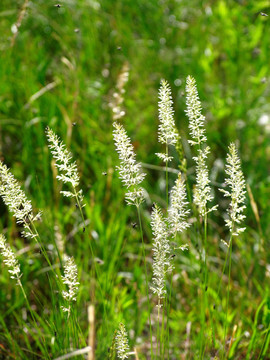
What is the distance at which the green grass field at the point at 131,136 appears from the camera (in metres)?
2.32

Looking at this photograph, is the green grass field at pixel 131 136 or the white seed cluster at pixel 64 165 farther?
the green grass field at pixel 131 136

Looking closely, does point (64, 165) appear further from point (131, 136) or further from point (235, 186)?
point (131, 136)

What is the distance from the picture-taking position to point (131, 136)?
3.37 m

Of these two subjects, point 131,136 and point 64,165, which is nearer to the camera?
point 64,165

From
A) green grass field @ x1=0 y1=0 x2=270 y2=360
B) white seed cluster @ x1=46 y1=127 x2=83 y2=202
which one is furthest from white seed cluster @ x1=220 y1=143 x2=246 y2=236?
green grass field @ x1=0 y1=0 x2=270 y2=360

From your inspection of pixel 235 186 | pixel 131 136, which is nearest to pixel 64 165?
pixel 235 186

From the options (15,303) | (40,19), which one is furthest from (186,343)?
(40,19)

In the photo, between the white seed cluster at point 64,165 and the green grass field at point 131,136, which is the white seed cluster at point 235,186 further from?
the green grass field at point 131,136

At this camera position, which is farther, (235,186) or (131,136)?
(131,136)

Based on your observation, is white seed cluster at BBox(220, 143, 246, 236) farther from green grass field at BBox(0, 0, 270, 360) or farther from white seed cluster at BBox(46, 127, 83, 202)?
green grass field at BBox(0, 0, 270, 360)

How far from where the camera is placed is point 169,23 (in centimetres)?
368

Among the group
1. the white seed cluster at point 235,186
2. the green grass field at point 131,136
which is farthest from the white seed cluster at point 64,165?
the green grass field at point 131,136

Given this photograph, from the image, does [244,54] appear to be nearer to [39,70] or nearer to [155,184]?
[155,184]

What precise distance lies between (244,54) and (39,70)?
1573 mm
